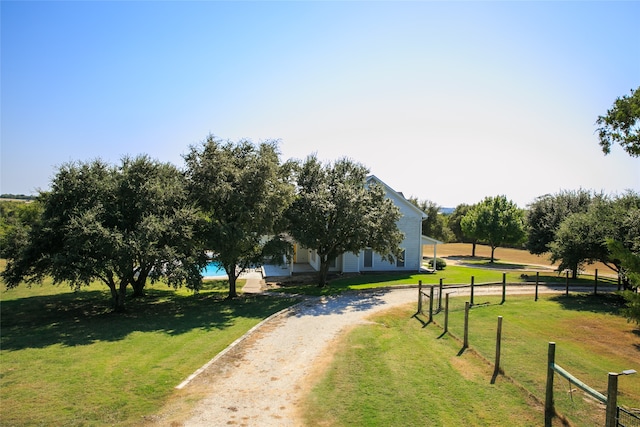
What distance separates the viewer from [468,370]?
33.9ft

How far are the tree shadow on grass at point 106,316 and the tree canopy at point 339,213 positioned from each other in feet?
15.9

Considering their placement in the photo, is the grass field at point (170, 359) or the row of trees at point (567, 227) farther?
the row of trees at point (567, 227)

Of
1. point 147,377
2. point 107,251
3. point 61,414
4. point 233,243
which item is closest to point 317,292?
point 233,243

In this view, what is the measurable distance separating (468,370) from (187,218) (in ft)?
44.2

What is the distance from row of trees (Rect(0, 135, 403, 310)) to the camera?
1638 centimetres

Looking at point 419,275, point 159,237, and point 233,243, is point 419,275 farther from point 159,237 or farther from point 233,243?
point 159,237

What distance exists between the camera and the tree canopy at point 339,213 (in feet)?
75.9

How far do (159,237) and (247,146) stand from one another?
7.85 m

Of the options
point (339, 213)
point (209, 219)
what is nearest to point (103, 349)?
point (209, 219)

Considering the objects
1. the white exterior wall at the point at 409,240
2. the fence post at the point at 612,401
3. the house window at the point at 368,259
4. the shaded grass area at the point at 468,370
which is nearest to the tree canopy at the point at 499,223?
the white exterior wall at the point at 409,240

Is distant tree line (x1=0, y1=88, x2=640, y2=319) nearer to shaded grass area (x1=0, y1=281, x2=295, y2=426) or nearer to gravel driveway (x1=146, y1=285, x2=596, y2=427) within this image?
shaded grass area (x1=0, y1=281, x2=295, y2=426)

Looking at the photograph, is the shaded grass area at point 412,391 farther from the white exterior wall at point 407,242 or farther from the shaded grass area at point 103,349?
the white exterior wall at point 407,242

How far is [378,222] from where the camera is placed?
23.9 meters

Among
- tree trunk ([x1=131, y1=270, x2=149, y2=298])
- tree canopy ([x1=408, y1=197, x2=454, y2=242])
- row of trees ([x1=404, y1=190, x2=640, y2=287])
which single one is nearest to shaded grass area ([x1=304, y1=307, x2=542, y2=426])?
row of trees ([x1=404, y1=190, x2=640, y2=287])
